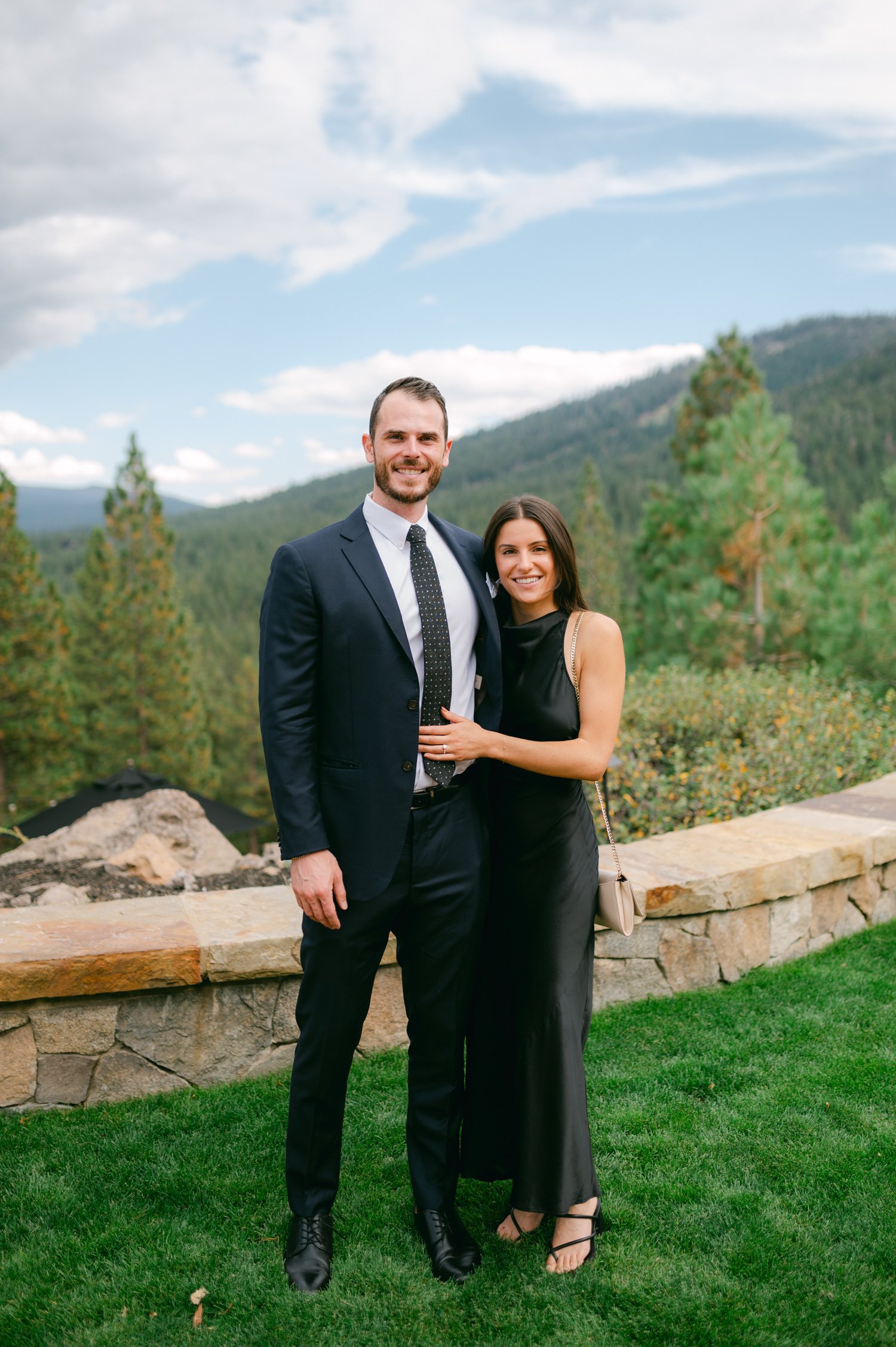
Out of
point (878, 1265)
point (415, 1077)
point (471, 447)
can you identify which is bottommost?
point (878, 1265)

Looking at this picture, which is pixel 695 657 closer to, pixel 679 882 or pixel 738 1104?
pixel 679 882

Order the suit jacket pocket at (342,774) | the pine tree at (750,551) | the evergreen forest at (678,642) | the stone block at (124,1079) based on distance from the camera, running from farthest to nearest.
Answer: the pine tree at (750,551), the evergreen forest at (678,642), the stone block at (124,1079), the suit jacket pocket at (342,774)

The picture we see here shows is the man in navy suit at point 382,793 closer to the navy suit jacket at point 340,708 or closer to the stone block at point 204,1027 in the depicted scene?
the navy suit jacket at point 340,708

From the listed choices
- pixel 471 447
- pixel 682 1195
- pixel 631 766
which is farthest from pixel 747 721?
pixel 471 447

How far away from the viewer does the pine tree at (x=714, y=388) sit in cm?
1348

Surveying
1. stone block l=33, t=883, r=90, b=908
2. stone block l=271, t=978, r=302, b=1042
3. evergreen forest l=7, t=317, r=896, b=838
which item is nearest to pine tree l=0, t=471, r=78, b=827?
evergreen forest l=7, t=317, r=896, b=838

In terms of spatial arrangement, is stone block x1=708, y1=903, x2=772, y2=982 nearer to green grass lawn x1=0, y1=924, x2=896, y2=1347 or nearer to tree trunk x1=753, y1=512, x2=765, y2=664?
green grass lawn x1=0, y1=924, x2=896, y2=1347

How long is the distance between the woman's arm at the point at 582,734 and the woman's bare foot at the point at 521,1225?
1.11 meters

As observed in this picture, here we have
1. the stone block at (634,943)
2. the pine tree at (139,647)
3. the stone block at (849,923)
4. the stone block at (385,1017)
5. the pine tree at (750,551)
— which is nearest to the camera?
the stone block at (385,1017)

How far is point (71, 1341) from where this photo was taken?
6.36 ft

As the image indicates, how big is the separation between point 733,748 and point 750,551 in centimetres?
385

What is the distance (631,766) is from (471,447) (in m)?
139

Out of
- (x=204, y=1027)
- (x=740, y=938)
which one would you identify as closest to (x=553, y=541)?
(x=204, y=1027)

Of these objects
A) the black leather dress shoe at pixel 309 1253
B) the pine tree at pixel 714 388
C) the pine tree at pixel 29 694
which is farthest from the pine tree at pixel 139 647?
the black leather dress shoe at pixel 309 1253
